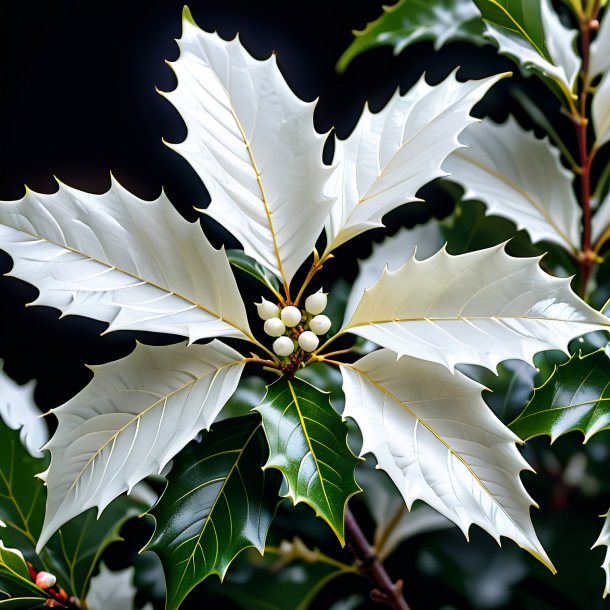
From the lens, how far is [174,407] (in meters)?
0.50

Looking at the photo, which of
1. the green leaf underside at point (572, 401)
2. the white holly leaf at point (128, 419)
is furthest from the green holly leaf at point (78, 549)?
the green leaf underside at point (572, 401)

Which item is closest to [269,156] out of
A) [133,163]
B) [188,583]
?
[188,583]

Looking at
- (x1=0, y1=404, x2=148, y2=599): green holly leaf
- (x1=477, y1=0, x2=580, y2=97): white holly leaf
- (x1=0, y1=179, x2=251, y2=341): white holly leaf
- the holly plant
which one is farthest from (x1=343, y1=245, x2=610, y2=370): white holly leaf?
(x1=0, y1=404, x2=148, y2=599): green holly leaf

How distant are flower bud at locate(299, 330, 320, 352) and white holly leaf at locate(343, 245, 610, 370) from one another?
0.03m

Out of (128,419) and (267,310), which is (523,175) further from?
(128,419)

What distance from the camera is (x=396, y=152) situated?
21.5 inches

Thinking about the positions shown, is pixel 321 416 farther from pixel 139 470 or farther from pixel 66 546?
pixel 66 546

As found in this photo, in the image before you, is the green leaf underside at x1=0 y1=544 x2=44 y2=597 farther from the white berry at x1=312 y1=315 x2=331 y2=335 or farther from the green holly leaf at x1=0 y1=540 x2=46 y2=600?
the white berry at x1=312 y1=315 x2=331 y2=335

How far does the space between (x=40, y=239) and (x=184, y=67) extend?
0.16 m

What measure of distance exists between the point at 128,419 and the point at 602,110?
53 cm

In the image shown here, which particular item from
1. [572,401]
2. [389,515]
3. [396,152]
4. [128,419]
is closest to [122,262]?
[128,419]

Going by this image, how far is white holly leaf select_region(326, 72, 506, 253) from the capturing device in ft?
1.69

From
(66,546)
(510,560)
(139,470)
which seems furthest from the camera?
(510,560)

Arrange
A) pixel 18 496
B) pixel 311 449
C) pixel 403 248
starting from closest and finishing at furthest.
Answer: pixel 311 449
pixel 18 496
pixel 403 248
